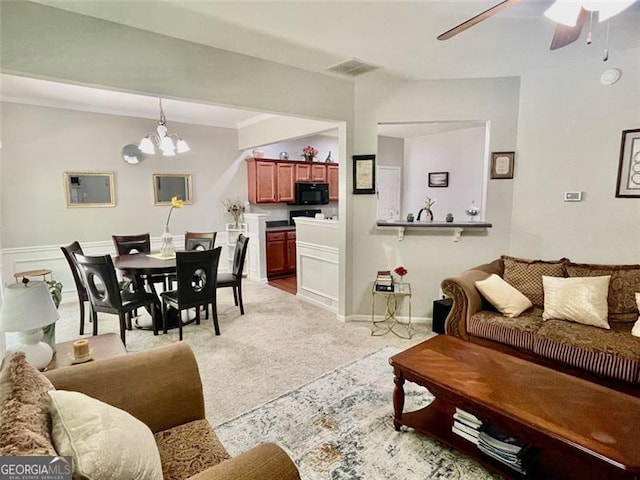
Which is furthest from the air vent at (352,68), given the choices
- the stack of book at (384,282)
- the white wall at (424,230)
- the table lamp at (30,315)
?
the table lamp at (30,315)

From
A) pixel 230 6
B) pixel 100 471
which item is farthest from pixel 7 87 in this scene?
pixel 100 471

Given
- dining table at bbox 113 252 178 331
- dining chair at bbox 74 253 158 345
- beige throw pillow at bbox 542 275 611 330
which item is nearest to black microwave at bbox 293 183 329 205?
dining table at bbox 113 252 178 331

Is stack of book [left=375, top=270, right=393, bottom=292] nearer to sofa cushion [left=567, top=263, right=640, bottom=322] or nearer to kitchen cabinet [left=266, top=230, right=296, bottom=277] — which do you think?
sofa cushion [left=567, top=263, right=640, bottom=322]

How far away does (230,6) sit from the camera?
86.1 inches

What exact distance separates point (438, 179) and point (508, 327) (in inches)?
173

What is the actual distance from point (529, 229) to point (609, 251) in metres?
0.67

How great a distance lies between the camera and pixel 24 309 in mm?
1575

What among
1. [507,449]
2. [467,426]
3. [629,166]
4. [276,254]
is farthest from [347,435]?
[276,254]

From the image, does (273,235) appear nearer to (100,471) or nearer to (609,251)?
(609,251)

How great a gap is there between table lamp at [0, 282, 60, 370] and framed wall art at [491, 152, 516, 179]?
3.88 meters

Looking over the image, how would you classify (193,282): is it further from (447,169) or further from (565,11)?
(447,169)

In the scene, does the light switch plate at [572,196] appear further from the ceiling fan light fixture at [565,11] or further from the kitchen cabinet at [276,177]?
the kitchen cabinet at [276,177]

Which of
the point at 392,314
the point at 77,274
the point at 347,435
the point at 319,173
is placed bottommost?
the point at 347,435

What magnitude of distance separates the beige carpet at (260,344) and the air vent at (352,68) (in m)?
2.75
